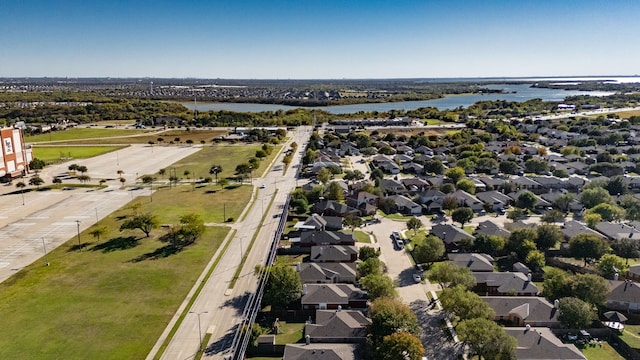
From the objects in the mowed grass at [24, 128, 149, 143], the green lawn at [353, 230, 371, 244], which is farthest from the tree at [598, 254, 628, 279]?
the mowed grass at [24, 128, 149, 143]

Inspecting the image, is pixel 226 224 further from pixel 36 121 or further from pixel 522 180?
pixel 36 121

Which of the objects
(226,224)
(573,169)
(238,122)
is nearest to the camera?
(226,224)

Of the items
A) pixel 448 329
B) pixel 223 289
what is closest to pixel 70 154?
pixel 223 289

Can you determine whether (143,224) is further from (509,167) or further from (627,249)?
(509,167)

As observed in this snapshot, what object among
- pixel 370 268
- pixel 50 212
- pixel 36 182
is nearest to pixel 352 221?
pixel 370 268

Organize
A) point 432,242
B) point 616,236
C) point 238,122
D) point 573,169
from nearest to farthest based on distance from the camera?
point 432,242
point 616,236
point 573,169
point 238,122

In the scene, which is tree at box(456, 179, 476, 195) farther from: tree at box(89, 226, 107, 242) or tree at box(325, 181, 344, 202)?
tree at box(89, 226, 107, 242)

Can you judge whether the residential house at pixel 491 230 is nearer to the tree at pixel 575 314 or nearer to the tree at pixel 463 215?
the tree at pixel 463 215
